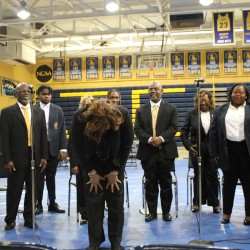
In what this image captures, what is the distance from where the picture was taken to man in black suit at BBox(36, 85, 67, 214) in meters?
5.01

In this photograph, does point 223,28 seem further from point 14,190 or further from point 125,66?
point 14,190

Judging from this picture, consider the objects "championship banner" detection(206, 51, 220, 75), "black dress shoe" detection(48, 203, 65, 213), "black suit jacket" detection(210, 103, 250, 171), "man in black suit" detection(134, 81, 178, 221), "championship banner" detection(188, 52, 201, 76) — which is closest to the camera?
"black suit jacket" detection(210, 103, 250, 171)

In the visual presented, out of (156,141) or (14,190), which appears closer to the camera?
(14,190)

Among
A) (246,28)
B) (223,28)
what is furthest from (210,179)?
(246,28)

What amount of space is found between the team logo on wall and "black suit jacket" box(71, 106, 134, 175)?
12.3 meters

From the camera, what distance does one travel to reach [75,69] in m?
14.9

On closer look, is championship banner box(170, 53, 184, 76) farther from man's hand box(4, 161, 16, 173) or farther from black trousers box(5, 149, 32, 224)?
man's hand box(4, 161, 16, 173)

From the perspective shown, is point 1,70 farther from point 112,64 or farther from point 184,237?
point 184,237

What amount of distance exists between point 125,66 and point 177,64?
80.0 inches

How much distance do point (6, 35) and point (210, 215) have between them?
8.86 metres

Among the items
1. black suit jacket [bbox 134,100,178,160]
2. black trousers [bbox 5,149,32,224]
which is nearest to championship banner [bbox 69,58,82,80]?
black suit jacket [bbox 134,100,178,160]

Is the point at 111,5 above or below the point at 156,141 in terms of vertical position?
above

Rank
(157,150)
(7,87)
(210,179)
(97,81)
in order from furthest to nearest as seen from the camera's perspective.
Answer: (97,81), (7,87), (210,179), (157,150)

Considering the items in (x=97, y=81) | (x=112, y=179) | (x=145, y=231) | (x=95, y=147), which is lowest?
(x=145, y=231)
